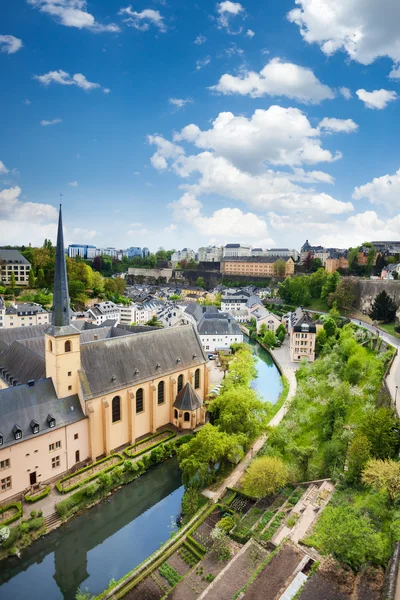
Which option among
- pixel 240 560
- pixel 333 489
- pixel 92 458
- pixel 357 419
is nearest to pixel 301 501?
pixel 333 489

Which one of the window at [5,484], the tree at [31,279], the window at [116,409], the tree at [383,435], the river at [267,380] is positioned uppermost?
the tree at [31,279]

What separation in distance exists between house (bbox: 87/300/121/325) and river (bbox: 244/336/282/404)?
30.4 meters

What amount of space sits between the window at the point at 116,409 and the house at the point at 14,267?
6184 cm

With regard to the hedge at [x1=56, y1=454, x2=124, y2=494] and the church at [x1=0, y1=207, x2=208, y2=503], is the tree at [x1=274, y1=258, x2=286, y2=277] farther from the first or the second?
the hedge at [x1=56, y1=454, x2=124, y2=494]

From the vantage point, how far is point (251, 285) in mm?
116625

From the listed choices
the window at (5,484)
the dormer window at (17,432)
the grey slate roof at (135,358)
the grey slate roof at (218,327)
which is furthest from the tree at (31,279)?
the window at (5,484)

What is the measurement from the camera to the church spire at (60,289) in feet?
77.5

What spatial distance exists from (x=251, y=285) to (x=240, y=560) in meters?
103

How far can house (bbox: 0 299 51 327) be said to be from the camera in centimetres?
6116

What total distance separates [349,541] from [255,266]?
115 m

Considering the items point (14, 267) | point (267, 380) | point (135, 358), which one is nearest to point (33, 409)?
point (135, 358)

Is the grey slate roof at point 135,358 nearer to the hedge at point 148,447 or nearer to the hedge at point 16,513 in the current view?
the hedge at point 148,447

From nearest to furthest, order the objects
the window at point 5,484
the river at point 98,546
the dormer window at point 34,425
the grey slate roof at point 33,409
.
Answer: the river at point 98,546, the window at point 5,484, the grey slate roof at point 33,409, the dormer window at point 34,425

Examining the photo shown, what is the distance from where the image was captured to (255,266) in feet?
413
